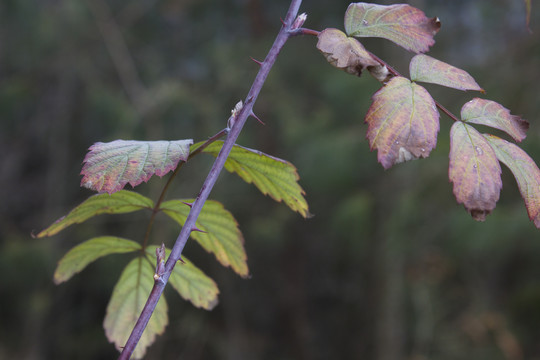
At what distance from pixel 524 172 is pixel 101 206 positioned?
1.57 ft

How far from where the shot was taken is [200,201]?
44 cm

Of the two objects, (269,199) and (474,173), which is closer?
(474,173)

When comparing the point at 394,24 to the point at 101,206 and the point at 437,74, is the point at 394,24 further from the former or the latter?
the point at 101,206

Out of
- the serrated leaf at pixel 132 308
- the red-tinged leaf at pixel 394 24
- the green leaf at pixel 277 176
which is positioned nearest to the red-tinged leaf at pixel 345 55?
the red-tinged leaf at pixel 394 24

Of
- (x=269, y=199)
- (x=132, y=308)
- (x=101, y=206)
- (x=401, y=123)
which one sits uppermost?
(x=401, y=123)

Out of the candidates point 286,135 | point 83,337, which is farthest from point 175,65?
point 83,337

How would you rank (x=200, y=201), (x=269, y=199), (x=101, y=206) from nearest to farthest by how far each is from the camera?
1. (x=200, y=201)
2. (x=101, y=206)
3. (x=269, y=199)

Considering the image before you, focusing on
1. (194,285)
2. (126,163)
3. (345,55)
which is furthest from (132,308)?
(345,55)

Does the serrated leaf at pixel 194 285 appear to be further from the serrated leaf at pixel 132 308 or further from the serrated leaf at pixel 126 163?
the serrated leaf at pixel 126 163

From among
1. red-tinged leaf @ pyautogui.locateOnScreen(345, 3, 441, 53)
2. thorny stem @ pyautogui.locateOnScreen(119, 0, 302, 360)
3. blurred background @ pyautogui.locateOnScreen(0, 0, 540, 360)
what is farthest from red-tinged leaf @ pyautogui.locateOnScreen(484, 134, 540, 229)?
blurred background @ pyautogui.locateOnScreen(0, 0, 540, 360)

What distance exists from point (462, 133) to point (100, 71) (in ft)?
15.7

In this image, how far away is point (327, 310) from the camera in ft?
17.6

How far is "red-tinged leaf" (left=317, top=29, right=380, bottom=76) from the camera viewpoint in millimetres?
483

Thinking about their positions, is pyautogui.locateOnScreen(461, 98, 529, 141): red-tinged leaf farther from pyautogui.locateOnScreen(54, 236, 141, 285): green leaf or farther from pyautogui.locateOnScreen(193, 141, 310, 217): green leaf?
pyautogui.locateOnScreen(54, 236, 141, 285): green leaf
